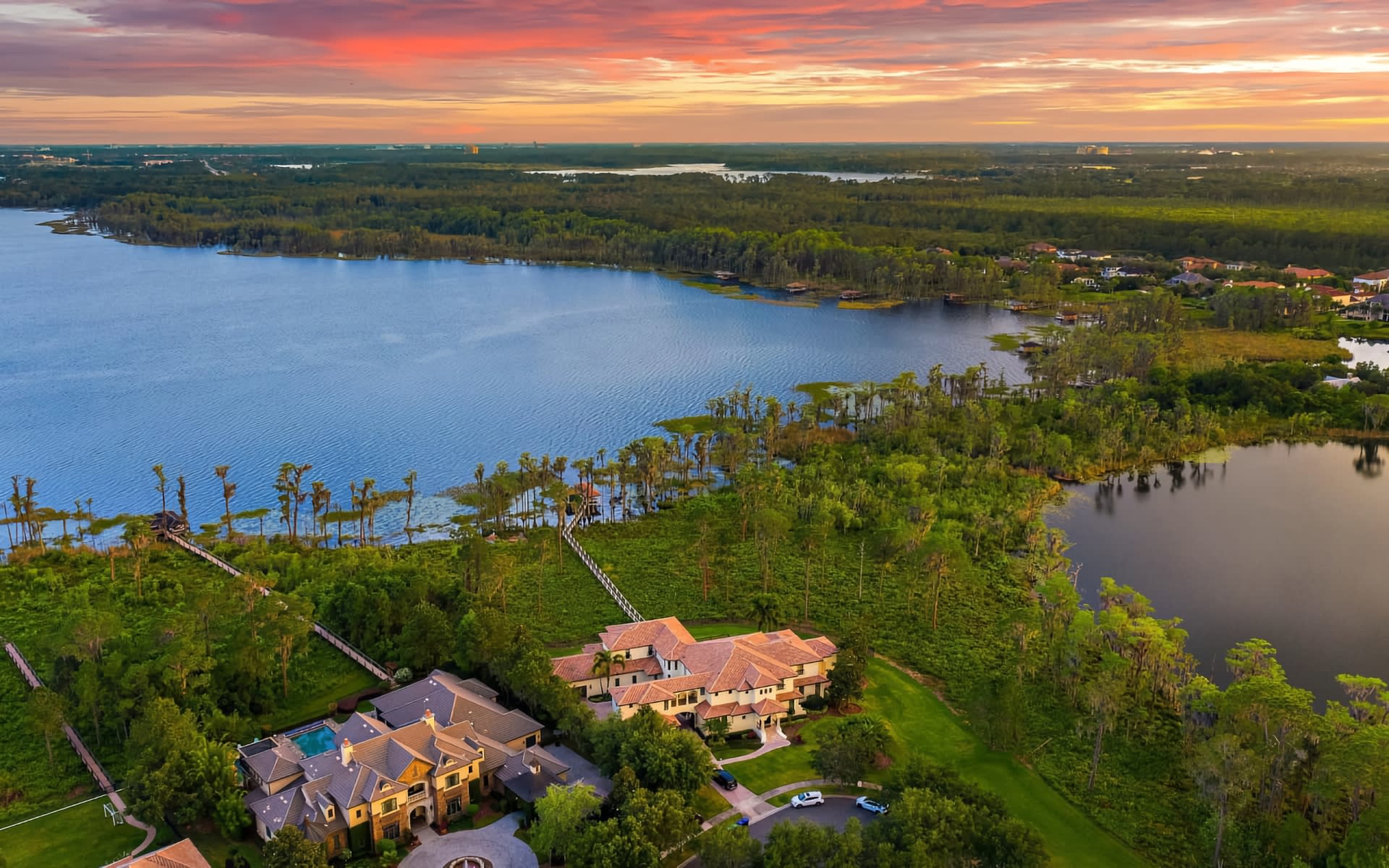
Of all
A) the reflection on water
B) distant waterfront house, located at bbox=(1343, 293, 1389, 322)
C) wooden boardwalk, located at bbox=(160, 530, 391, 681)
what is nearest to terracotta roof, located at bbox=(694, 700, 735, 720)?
wooden boardwalk, located at bbox=(160, 530, 391, 681)

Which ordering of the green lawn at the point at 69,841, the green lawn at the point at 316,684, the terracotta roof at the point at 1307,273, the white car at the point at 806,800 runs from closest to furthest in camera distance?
the green lawn at the point at 69,841 < the white car at the point at 806,800 < the green lawn at the point at 316,684 < the terracotta roof at the point at 1307,273

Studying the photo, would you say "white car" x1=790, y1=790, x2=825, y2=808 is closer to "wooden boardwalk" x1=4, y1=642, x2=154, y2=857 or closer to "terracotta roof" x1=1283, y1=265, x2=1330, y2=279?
"wooden boardwalk" x1=4, y1=642, x2=154, y2=857

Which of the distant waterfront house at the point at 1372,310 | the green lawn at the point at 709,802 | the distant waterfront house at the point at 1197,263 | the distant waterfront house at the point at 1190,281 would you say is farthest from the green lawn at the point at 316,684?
the distant waterfront house at the point at 1197,263

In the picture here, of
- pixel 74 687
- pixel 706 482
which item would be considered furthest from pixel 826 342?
pixel 74 687

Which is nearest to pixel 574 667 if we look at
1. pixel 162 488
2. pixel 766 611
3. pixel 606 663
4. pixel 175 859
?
pixel 606 663

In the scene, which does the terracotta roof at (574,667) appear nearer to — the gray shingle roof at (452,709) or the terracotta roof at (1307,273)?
the gray shingle roof at (452,709)

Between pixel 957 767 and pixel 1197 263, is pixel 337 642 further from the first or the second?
pixel 1197 263
